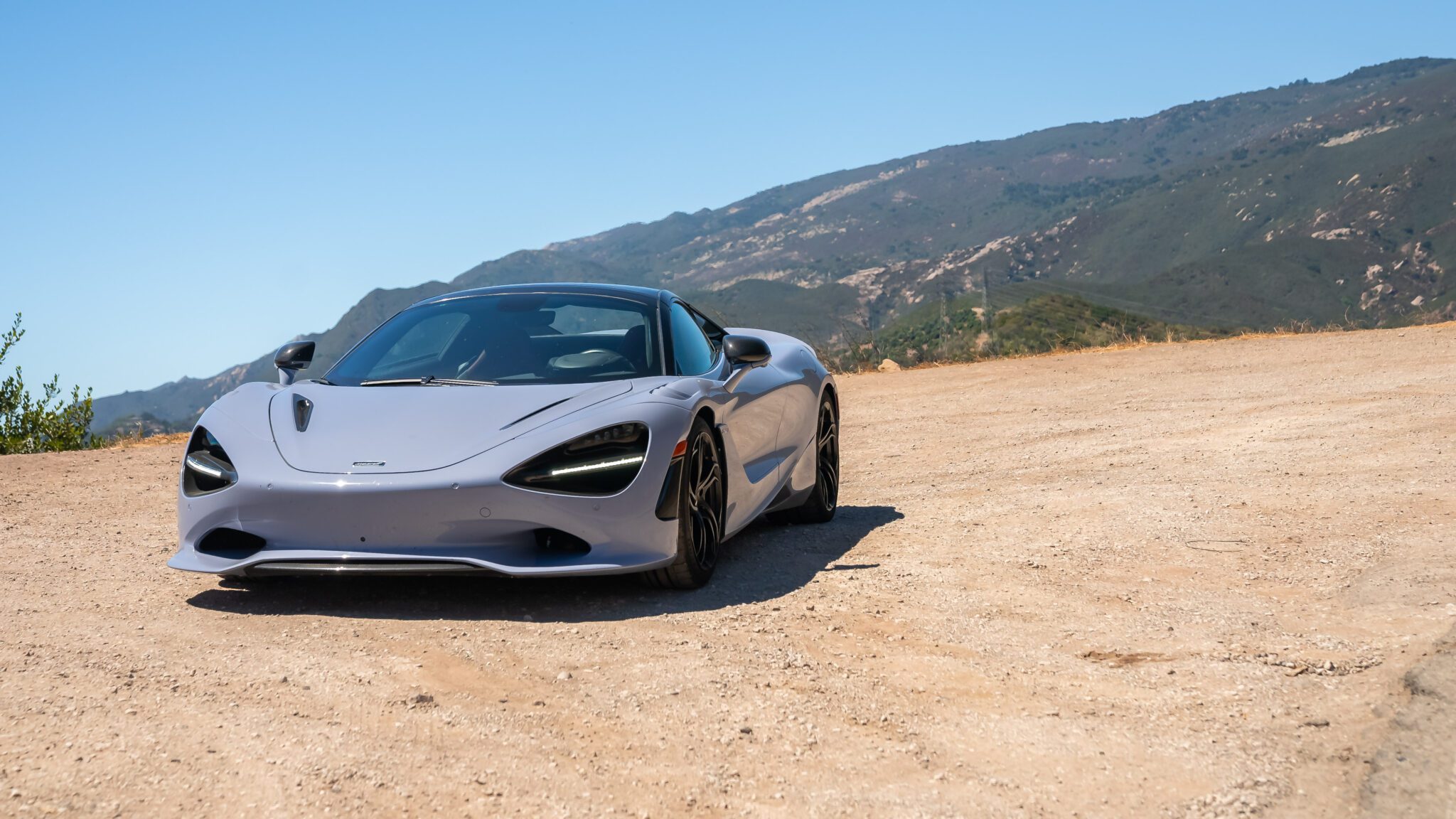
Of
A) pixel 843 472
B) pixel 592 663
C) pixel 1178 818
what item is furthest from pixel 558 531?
pixel 843 472

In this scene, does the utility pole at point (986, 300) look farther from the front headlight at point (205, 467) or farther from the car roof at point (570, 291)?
the front headlight at point (205, 467)

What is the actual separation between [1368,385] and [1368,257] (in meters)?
204

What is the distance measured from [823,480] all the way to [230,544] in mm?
3597

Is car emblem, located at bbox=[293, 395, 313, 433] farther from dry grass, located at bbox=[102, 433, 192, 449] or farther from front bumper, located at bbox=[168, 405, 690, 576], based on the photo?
dry grass, located at bbox=[102, 433, 192, 449]

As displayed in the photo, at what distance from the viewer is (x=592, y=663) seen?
4.26 m

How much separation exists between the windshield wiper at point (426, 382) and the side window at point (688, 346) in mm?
903

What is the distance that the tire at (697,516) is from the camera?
5.38 m

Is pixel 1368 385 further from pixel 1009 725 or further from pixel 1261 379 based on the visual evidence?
pixel 1009 725

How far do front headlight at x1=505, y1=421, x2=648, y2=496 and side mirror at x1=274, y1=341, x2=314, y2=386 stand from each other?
1.83 meters

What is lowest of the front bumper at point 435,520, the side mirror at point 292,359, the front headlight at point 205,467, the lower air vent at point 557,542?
A: the lower air vent at point 557,542

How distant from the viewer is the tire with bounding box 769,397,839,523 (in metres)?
7.72

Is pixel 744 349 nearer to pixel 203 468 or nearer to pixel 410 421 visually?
pixel 410 421

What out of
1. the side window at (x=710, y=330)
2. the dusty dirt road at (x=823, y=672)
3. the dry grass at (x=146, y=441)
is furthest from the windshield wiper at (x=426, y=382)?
the dry grass at (x=146, y=441)

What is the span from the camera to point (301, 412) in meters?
5.50
